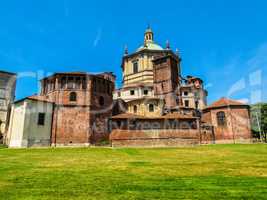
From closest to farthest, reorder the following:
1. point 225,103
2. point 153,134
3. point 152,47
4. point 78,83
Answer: point 153,134 < point 78,83 < point 225,103 < point 152,47

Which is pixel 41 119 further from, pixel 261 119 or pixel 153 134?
pixel 261 119

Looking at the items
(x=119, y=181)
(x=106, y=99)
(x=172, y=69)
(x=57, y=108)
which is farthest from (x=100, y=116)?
(x=119, y=181)

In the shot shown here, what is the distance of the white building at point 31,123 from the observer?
108 feet

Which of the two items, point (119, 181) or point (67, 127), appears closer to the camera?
point (119, 181)

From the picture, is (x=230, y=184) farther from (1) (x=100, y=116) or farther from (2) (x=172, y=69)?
(2) (x=172, y=69)

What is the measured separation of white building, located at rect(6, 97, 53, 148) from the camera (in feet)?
108

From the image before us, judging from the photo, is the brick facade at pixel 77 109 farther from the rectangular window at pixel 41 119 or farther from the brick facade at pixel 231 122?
the brick facade at pixel 231 122

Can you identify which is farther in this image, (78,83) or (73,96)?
(78,83)

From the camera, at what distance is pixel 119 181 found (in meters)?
7.94

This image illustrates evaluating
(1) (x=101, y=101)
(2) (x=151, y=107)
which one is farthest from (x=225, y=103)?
(1) (x=101, y=101)

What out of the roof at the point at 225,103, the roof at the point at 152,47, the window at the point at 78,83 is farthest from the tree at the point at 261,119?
the window at the point at 78,83

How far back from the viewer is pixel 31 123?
33.7 metres

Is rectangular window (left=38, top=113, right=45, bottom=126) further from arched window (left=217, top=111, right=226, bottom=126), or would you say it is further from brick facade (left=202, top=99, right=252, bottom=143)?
arched window (left=217, top=111, right=226, bottom=126)

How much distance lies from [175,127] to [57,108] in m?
19.8
